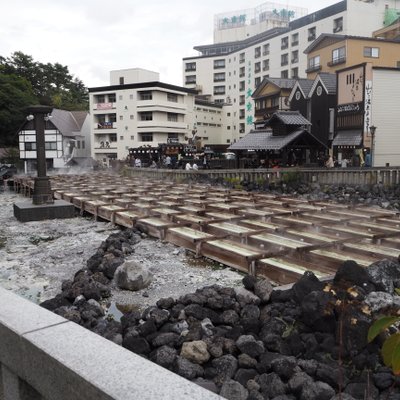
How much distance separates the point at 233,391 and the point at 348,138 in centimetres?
2687

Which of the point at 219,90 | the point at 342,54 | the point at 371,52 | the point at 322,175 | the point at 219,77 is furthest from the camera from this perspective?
the point at 219,90

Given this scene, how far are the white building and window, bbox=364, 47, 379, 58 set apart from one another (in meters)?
28.2


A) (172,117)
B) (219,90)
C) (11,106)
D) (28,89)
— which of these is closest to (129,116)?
(172,117)

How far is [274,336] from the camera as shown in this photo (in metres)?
3.87

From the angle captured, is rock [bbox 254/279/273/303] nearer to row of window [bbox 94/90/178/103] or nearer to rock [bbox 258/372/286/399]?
rock [bbox 258/372/286/399]

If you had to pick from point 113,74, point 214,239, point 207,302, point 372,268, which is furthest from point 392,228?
point 113,74

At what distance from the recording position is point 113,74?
61781 mm

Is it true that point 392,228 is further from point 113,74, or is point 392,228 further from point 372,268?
point 113,74

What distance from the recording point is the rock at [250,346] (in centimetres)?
372

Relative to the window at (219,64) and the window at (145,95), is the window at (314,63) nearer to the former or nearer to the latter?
the window at (145,95)

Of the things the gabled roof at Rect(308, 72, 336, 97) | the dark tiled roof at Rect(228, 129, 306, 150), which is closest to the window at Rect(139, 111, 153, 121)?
the gabled roof at Rect(308, 72, 336, 97)

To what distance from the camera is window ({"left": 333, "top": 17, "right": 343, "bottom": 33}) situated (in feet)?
143

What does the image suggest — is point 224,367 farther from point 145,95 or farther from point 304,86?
point 145,95

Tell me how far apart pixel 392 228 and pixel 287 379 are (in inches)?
302
